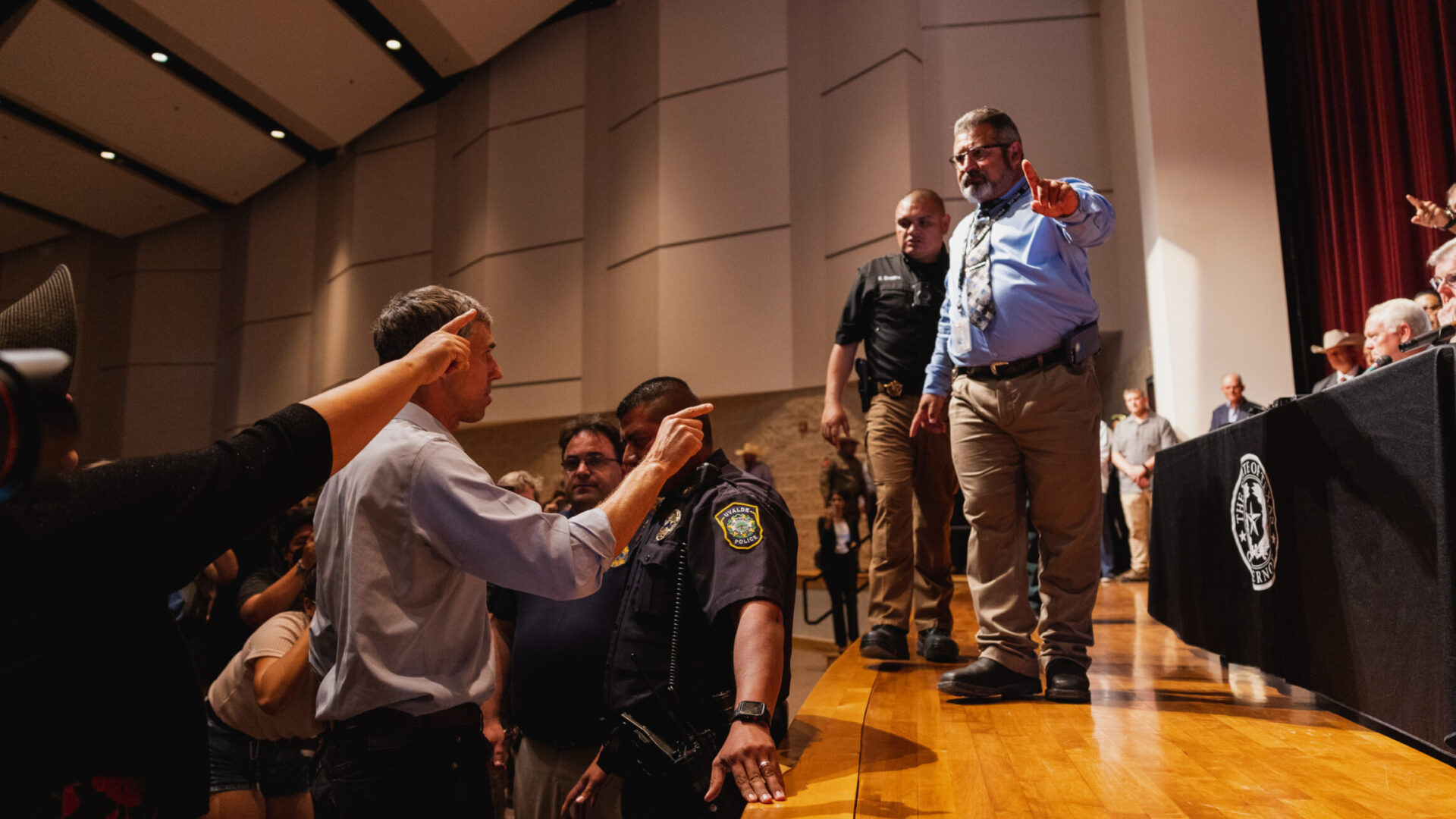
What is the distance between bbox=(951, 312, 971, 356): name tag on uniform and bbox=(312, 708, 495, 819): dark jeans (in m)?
1.54

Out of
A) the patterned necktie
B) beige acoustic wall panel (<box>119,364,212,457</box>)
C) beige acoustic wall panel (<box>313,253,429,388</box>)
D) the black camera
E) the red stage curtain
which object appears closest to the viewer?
the black camera

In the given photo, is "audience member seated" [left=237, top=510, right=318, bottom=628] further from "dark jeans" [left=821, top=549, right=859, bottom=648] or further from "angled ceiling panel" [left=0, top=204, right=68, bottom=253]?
"angled ceiling panel" [left=0, top=204, right=68, bottom=253]

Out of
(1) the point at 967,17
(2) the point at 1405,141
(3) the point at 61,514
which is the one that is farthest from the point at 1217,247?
(3) the point at 61,514

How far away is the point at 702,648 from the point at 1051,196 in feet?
4.10

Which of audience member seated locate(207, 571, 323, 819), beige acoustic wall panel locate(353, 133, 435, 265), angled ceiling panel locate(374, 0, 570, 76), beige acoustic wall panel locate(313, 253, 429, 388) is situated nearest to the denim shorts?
audience member seated locate(207, 571, 323, 819)

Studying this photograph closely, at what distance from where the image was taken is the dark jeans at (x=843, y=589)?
609cm

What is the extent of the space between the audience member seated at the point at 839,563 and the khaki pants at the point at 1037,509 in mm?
3870

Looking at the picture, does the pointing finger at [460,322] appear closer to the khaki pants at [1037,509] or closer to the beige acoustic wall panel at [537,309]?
the khaki pants at [1037,509]

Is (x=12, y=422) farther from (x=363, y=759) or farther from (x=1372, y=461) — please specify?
(x=1372, y=461)

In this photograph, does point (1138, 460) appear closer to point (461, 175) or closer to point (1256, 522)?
point (1256, 522)

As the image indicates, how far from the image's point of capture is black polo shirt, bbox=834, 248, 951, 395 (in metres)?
3.06

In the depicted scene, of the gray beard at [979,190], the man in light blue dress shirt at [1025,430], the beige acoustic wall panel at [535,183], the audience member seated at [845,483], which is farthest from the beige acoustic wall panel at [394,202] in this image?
the man in light blue dress shirt at [1025,430]

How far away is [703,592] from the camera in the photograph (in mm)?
1723

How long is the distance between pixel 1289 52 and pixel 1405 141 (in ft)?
3.85
